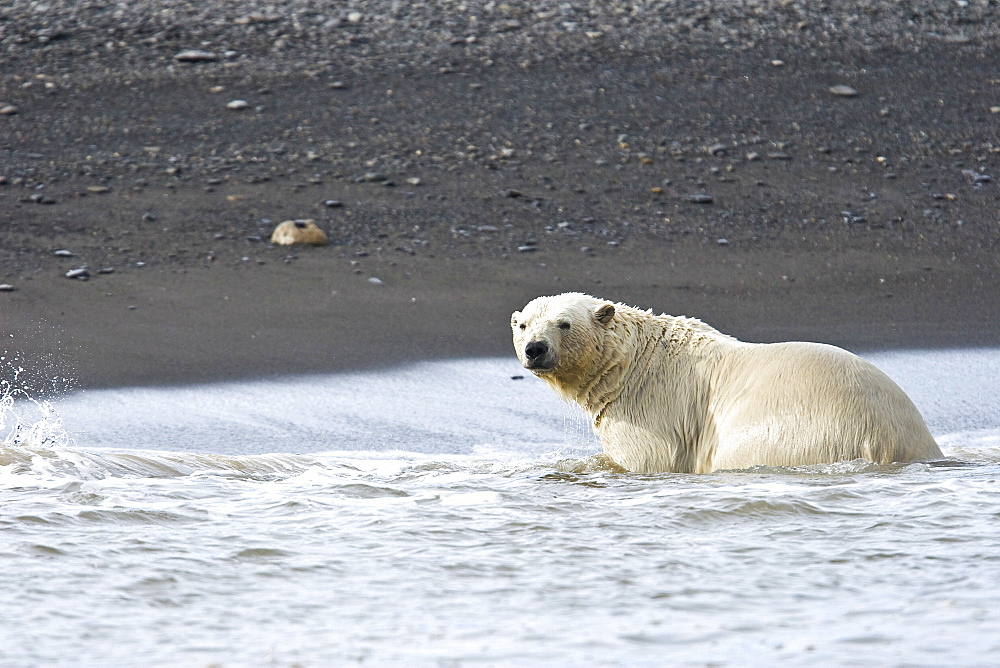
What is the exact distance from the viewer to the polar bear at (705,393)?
495 centimetres

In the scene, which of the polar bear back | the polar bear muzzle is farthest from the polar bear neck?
the polar bear back

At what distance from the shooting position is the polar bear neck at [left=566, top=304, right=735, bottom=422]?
5750 mm

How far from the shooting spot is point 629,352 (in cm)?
577

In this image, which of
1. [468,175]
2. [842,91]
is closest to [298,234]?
[468,175]

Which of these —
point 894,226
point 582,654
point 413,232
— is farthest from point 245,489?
point 894,226

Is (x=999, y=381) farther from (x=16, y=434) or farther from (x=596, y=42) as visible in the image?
(x=596, y=42)

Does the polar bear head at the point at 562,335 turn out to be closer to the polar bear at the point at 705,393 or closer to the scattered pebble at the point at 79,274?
the polar bear at the point at 705,393

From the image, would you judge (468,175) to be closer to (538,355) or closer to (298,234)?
(298,234)

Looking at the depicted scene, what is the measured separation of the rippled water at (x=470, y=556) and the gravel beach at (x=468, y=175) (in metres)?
2.20

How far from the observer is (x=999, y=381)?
756 cm

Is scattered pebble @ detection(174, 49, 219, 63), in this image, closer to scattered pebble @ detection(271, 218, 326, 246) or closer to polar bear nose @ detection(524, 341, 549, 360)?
scattered pebble @ detection(271, 218, 326, 246)

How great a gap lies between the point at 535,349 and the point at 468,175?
18.8ft

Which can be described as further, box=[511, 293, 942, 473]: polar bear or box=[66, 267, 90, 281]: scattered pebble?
box=[66, 267, 90, 281]: scattered pebble

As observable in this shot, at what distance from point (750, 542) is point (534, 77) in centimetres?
902
